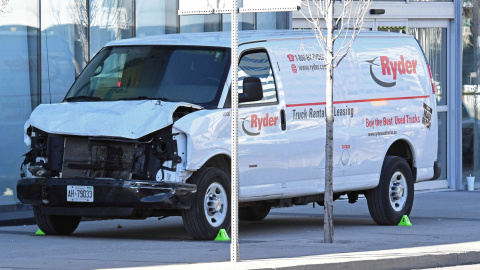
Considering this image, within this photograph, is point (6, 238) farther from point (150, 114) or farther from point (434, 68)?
point (434, 68)

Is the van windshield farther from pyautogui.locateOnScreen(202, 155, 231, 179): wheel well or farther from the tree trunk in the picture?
the tree trunk

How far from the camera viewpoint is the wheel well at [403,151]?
15733 millimetres

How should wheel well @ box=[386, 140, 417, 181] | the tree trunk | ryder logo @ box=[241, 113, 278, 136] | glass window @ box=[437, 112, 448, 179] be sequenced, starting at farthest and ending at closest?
1. glass window @ box=[437, 112, 448, 179]
2. wheel well @ box=[386, 140, 417, 181]
3. ryder logo @ box=[241, 113, 278, 136]
4. the tree trunk

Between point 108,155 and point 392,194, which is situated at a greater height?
point 108,155

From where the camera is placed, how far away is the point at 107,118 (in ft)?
40.4

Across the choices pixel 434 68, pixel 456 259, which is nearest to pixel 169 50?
pixel 456 259

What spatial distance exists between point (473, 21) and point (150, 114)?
39.1 ft

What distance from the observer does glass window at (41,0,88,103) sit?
15.8 m

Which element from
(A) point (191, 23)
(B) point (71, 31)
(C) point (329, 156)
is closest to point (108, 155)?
(C) point (329, 156)

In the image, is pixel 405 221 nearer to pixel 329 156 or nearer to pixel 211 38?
pixel 329 156

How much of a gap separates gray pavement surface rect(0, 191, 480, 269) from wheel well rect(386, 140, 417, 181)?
835 mm

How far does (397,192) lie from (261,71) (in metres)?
3.01

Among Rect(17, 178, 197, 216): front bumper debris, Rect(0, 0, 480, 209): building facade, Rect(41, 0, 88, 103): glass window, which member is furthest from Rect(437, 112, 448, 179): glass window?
Rect(17, 178, 197, 216): front bumper debris

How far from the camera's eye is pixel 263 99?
1329 cm
